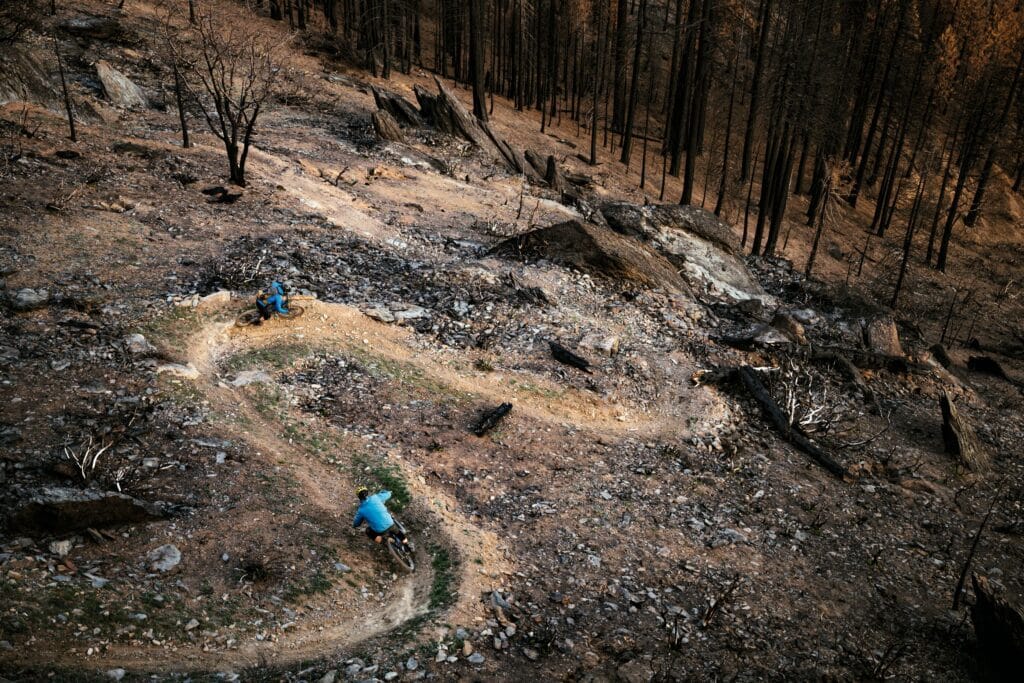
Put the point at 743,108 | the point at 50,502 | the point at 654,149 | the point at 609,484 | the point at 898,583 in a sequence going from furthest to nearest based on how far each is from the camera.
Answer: the point at 743,108
the point at 654,149
the point at 609,484
the point at 898,583
the point at 50,502

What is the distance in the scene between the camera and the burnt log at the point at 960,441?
1502 cm

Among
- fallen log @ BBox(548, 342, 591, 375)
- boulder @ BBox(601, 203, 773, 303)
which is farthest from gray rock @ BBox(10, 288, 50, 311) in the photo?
boulder @ BBox(601, 203, 773, 303)

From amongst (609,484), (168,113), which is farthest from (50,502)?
(168,113)

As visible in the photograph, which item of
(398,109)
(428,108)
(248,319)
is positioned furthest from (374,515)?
(428,108)

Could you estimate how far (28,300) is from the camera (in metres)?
11.9

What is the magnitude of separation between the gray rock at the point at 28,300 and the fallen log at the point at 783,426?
671 inches

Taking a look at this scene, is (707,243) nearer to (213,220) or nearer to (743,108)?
(213,220)

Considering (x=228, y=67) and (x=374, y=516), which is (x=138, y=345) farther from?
(x=228, y=67)

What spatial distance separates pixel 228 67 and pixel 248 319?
76.1ft

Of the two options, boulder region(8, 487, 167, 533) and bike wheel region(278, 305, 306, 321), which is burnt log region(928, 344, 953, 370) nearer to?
bike wheel region(278, 305, 306, 321)

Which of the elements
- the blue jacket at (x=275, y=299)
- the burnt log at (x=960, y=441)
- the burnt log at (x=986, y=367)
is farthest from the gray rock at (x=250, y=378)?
the burnt log at (x=986, y=367)

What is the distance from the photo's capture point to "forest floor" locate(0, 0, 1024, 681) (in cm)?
759

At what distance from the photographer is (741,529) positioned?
1119 centimetres

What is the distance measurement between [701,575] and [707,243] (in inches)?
697
